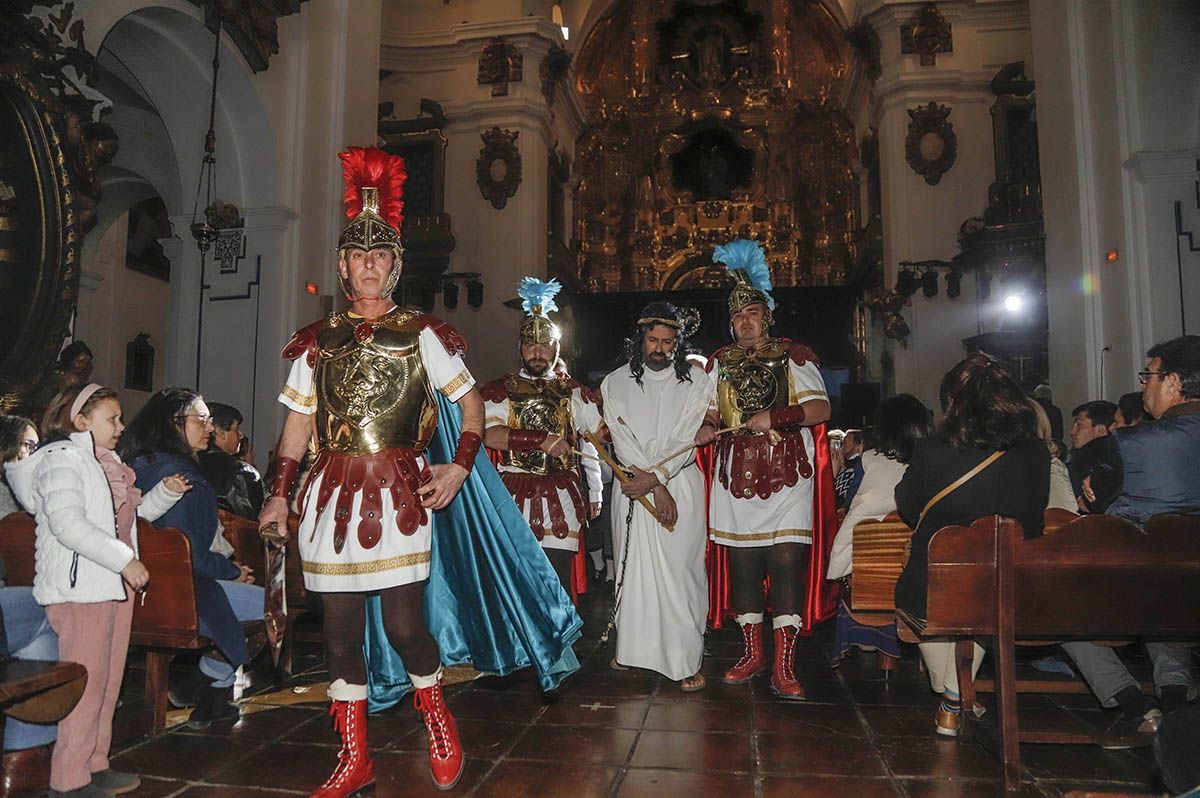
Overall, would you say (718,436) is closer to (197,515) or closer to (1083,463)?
(1083,463)

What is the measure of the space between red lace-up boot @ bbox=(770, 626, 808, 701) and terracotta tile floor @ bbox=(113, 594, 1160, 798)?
0.28 ft

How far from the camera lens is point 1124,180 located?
21.2ft

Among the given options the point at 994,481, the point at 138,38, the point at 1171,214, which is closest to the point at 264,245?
the point at 138,38

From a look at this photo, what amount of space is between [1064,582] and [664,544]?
1.88 m

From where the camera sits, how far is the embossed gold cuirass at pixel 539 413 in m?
4.60

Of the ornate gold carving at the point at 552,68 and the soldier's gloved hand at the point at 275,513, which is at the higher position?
the ornate gold carving at the point at 552,68

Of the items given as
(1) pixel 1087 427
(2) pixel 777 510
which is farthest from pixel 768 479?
(1) pixel 1087 427

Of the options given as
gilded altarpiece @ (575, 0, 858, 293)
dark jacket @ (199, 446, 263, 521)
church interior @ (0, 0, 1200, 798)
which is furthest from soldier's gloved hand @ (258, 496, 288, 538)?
gilded altarpiece @ (575, 0, 858, 293)

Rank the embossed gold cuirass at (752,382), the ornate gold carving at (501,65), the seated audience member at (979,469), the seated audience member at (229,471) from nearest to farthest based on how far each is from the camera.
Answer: the seated audience member at (979,469) < the embossed gold cuirass at (752,382) < the seated audience member at (229,471) < the ornate gold carving at (501,65)

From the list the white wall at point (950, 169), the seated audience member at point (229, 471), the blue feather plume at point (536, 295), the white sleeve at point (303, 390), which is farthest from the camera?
the white wall at point (950, 169)

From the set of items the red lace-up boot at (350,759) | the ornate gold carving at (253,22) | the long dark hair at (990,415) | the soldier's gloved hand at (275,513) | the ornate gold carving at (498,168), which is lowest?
the red lace-up boot at (350,759)

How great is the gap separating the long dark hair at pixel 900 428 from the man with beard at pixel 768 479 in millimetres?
316

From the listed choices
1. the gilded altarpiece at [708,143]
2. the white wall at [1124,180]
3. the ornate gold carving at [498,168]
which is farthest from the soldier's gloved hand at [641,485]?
the gilded altarpiece at [708,143]

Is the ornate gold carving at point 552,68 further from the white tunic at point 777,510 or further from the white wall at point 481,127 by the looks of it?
the white tunic at point 777,510
